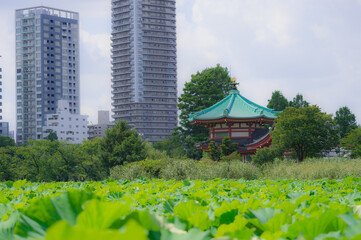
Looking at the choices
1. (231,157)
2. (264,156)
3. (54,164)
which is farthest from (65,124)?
A: (264,156)

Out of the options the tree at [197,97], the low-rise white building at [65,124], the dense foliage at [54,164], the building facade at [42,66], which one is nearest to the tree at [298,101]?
the tree at [197,97]

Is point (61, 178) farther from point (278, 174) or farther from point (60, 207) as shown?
point (60, 207)

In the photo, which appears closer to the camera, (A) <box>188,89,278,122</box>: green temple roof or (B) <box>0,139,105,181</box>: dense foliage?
(B) <box>0,139,105,181</box>: dense foliage

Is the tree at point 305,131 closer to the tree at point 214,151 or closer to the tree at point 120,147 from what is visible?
the tree at point 214,151

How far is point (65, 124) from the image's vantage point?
229 feet

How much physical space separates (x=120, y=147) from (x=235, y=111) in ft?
34.9

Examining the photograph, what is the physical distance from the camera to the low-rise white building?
2736 inches

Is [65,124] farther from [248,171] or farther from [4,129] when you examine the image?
[248,171]

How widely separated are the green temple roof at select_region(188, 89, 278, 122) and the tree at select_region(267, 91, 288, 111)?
10111mm

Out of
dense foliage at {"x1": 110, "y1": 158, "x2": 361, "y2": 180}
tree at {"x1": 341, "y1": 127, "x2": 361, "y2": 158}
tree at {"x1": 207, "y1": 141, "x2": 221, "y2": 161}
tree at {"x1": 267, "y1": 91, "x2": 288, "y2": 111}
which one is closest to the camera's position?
dense foliage at {"x1": 110, "y1": 158, "x2": 361, "y2": 180}

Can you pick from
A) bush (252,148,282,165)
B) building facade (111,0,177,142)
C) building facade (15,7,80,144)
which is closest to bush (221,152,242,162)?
bush (252,148,282,165)

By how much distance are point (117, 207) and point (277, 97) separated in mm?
41769

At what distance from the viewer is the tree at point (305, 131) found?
71.3 feet

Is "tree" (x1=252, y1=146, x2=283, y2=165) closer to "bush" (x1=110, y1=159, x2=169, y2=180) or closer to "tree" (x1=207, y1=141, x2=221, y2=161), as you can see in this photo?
"tree" (x1=207, y1=141, x2=221, y2=161)
